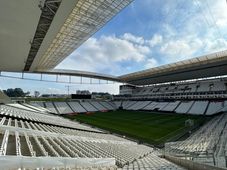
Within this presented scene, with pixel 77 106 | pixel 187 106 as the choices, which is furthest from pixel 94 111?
pixel 187 106

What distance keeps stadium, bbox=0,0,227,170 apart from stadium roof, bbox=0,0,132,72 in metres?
0.05

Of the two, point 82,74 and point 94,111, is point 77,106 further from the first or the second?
point 82,74

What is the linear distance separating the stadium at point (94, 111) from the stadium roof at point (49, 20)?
0.17 ft

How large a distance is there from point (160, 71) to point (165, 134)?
68.0ft

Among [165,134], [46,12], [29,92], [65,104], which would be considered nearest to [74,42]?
[46,12]

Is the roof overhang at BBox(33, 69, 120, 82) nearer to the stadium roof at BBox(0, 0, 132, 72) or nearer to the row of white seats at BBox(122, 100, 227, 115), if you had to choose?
the row of white seats at BBox(122, 100, 227, 115)

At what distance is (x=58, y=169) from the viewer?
16.6 feet

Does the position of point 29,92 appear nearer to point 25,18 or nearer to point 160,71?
point 160,71

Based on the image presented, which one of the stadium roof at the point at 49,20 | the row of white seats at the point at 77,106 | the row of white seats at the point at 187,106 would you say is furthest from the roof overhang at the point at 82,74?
the stadium roof at the point at 49,20

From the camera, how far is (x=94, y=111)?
56.7 m

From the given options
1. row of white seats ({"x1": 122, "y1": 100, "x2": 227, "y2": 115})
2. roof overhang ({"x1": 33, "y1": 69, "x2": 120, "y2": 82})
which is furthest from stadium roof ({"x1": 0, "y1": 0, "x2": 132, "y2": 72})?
row of white seats ({"x1": 122, "y1": 100, "x2": 227, "y2": 115})

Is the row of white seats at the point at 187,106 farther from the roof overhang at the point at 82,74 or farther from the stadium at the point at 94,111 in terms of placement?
the roof overhang at the point at 82,74

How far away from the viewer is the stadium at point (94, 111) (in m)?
7.32

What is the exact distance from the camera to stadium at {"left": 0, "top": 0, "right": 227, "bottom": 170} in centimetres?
732
